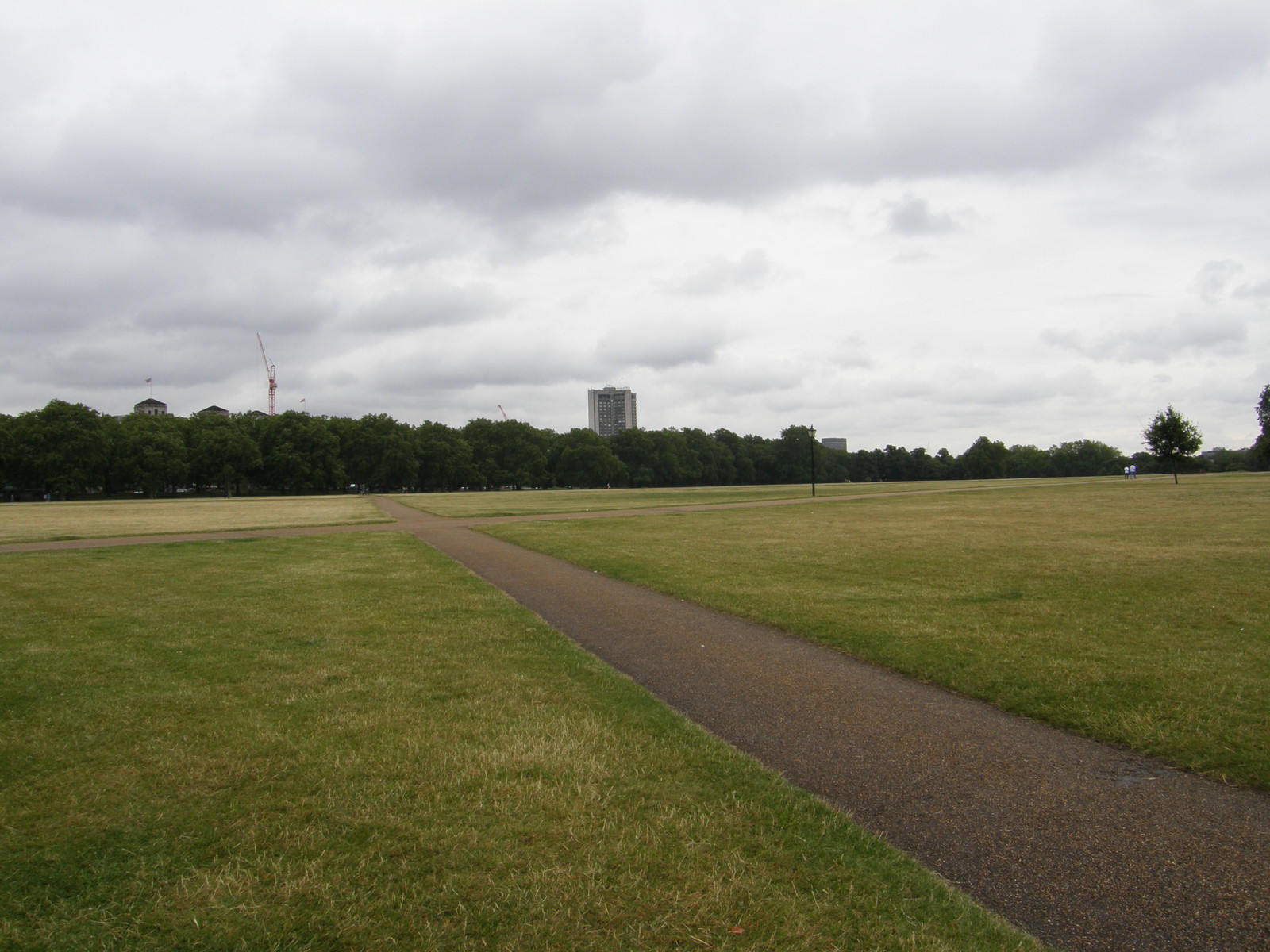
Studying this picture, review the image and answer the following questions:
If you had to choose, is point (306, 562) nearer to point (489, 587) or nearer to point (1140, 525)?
point (489, 587)

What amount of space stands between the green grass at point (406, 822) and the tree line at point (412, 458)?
5619 cm

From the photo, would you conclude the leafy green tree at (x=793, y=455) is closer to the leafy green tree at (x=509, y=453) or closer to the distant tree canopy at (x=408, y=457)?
the distant tree canopy at (x=408, y=457)

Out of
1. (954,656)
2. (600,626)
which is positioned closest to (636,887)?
(954,656)

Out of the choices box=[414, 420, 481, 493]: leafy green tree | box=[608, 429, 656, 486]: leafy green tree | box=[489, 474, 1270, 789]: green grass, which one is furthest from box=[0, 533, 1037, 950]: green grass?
box=[608, 429, 656, 486]: leafy green tree

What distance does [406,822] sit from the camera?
14.5 feet

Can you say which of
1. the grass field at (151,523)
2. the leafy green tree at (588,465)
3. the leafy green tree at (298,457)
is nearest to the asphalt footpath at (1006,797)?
the grass field at (151,523)

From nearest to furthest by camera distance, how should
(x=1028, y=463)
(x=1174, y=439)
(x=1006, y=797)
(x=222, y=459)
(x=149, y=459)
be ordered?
(x=1006, y=797) < (x=1174, y=439) < (x=149, y=459) < (x=222, y=459) < (x=1028, y=463)

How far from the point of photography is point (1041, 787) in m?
5.12

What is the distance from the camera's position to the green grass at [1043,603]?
21.8ft

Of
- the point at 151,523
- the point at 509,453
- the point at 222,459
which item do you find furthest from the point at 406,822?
the point at 509,453

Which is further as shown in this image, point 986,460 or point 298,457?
point 986,460

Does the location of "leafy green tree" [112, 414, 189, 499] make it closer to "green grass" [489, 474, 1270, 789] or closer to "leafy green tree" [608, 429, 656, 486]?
"leafy green tree" [608, 429, 656, 486]

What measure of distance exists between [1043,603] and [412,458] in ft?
383

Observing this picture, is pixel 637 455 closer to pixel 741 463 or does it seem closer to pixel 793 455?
pixel 741 463
